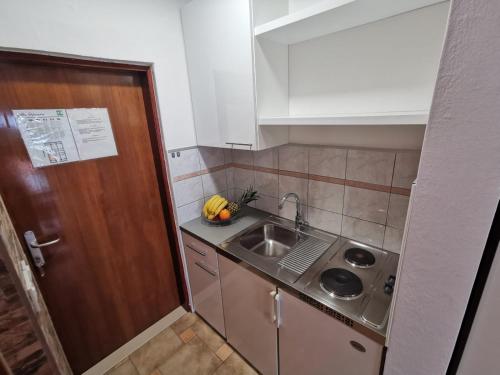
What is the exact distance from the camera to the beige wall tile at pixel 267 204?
68.1 inches

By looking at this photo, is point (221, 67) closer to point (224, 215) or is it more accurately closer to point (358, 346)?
point (224, 215)

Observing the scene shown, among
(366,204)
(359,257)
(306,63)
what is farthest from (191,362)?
(306,63)

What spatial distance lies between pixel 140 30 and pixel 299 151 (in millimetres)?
1145

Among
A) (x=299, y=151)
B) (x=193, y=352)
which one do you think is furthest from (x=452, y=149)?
(x=193, y=352)

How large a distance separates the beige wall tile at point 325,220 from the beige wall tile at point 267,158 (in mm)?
404

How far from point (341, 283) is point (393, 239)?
41cm

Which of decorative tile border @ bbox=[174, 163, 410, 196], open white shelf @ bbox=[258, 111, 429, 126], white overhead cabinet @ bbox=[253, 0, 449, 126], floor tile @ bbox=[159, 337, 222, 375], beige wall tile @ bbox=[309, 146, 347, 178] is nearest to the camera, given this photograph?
open white shelf @ bbox=[258, 111, 429, 126]

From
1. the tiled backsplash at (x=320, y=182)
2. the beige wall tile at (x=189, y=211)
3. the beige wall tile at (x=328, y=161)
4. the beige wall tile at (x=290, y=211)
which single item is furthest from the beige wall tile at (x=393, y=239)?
the beige wall tile at (x=189, y=211)

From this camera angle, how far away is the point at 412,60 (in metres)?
0.99

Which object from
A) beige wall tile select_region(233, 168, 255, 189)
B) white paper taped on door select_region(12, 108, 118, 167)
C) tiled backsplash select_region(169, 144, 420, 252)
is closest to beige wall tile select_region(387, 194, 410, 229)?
tiled backsplash select_region(169, 144, 420, 252)

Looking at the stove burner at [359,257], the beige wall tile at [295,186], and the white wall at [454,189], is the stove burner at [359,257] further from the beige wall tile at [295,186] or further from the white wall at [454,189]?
the white wall at [454,189]

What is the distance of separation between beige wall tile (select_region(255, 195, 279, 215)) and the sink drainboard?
39 cm

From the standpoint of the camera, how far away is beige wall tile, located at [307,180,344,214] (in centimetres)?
135

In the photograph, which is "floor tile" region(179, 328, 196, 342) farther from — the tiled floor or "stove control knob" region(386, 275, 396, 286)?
"stove control knob" region(386, 275, 396, 286)
